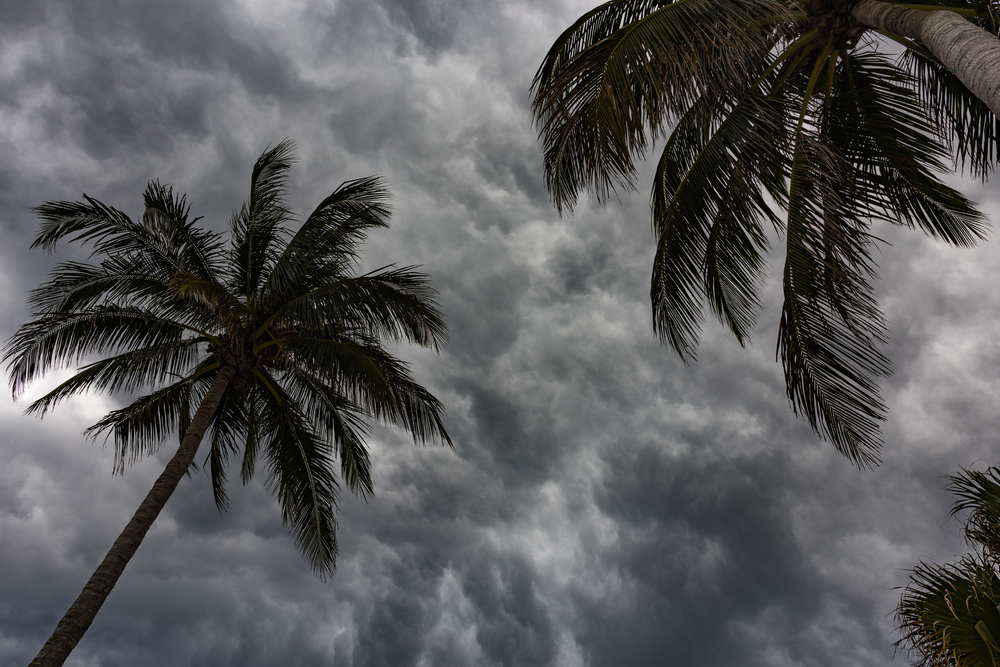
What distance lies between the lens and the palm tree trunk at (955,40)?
367 cm

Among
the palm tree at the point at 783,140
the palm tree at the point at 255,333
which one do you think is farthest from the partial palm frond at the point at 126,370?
the palm tree at the point at 783,140

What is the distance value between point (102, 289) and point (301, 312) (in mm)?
3820

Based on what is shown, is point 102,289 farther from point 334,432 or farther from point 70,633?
point 70,633

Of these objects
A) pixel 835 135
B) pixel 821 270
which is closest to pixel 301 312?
pixel 821 270

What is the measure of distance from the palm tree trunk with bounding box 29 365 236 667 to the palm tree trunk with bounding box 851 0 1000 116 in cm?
988

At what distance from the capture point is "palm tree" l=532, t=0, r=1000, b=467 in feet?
15.2

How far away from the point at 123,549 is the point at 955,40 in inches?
402

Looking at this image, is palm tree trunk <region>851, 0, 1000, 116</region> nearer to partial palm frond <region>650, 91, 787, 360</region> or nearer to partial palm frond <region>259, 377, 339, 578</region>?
partial palm frond <region>650, 91, 787, 360</region>

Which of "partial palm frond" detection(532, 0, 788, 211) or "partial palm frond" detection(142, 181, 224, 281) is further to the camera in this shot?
"partial palm frond" detection(142, 181, 224, 281)

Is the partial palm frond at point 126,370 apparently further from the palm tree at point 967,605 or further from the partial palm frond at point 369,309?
the palm tree at point 967,605

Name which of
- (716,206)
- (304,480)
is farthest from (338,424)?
(716,206)

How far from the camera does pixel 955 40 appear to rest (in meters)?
3.95

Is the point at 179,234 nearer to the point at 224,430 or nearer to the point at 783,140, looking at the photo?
the point at 224,430

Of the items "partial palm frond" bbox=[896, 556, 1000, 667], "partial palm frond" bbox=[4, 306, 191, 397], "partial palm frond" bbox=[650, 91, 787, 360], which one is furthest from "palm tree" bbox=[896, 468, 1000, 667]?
"partial palm frond" bbox=[4, 306, 191, 397]
